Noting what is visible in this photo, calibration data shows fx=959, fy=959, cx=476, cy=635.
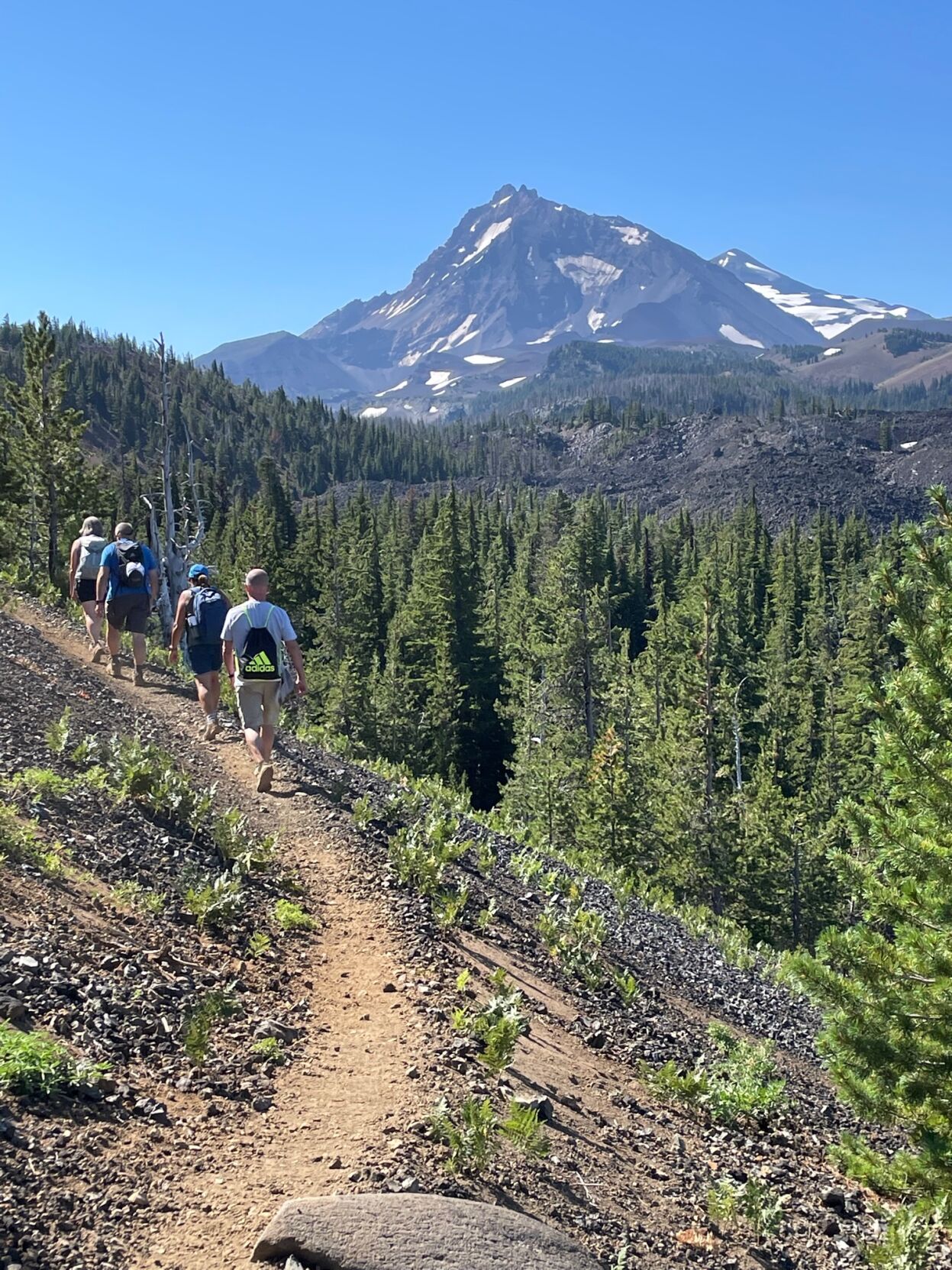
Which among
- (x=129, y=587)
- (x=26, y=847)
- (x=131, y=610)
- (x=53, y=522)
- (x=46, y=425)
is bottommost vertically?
(x=26, y=847)

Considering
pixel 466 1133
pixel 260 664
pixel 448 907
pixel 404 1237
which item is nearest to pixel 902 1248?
pixel 466 1133

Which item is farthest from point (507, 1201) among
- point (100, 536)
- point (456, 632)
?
point (456, 632)

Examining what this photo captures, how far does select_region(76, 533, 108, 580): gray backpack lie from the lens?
1434cm

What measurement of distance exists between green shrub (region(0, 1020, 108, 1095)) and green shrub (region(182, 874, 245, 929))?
212 centimetres

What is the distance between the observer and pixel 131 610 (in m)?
13.6

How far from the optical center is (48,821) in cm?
720

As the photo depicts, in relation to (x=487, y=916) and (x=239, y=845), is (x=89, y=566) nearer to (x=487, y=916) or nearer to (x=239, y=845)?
(x=239, y=845)

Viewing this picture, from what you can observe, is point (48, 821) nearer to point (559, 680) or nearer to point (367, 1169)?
point (367, 1169)

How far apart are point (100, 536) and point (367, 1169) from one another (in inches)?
490

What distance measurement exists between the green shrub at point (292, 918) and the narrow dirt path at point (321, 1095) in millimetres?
119

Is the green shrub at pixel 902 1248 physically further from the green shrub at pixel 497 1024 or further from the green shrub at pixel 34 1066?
the green shrub at pixel 34 1066

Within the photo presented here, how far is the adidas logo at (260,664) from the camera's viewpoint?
9820mm

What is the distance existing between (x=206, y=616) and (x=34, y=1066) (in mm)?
7615

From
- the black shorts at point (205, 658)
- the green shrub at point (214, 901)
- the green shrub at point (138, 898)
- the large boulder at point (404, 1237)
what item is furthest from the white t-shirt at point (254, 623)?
the large boulder at point (404, 1237)
